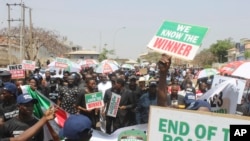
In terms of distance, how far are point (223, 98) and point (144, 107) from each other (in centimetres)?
187

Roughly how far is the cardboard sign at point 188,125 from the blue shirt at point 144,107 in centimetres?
562

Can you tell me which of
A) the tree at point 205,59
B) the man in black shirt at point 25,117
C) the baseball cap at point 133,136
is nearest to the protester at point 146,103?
the man in black shirt at point 25,117

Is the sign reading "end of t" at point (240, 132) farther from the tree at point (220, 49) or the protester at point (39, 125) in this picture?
the tree at point (220, 49)

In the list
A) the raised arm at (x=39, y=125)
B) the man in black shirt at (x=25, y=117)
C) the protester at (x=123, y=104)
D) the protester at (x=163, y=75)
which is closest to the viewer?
the raised arm at (x=39, y=125)

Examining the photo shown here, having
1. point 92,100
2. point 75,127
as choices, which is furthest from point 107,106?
point 75,127

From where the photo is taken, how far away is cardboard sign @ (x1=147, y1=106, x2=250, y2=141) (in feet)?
12.8

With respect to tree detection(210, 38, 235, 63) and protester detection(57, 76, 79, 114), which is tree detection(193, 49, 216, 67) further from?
protester detection(57, 76, 79, 114)

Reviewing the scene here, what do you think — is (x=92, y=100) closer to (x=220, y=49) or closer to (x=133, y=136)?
(x=133, y=136)

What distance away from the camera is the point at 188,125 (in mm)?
4016

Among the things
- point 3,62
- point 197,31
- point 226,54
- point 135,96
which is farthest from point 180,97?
point 226,54

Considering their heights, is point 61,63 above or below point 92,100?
above

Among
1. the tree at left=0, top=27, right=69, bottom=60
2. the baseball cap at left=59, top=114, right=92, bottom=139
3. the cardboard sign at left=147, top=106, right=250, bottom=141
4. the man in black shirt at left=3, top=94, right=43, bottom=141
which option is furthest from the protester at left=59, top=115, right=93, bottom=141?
the tree at left=0, top=27, right=69, bottom=60

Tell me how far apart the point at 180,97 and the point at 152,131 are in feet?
20.5

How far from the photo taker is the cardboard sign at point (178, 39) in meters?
5.11
